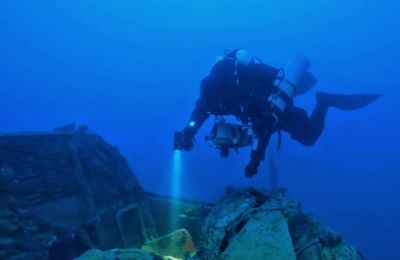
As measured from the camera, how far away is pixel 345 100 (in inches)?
284

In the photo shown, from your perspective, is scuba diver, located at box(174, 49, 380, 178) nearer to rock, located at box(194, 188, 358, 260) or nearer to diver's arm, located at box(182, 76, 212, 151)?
diver's arm, located at box(182, 76, 212, 151)

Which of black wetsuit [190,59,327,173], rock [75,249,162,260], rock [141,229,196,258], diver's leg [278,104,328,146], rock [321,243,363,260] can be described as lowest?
rock [141,229,196,258]

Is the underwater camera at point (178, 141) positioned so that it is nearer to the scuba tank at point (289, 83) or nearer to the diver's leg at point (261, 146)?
the diver's leg at point (261, 146)

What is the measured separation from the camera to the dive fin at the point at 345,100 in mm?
7199

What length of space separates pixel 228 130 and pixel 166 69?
102 m

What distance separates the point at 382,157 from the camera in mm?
81438

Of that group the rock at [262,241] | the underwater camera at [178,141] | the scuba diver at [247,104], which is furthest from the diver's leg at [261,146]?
the rock at [262,241]

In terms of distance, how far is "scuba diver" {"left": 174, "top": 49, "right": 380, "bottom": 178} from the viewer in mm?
5016

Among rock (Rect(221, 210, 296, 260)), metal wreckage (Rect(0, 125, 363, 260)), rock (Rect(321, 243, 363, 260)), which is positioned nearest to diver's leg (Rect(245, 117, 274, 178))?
metal wreckage (Rect(0, 125, 363, 260))

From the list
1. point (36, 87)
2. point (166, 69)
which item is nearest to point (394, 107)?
point (166, 69)

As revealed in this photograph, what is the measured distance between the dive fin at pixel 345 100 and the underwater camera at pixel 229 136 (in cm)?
274

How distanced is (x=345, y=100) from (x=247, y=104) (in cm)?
302

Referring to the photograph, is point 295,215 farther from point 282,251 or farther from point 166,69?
point 166,69

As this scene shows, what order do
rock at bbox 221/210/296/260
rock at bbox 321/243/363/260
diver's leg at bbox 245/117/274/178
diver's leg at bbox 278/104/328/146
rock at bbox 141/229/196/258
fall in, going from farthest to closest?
diver's leg at bbox 278/104/328/146 → diver's leg at bbox 245/117/274/178 → rock at bbox 141/229/196/258 → rock at bbox 321/243/363/260 → rock at bbox 221/210/296/260
